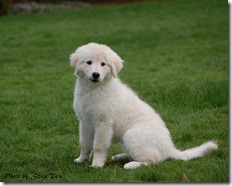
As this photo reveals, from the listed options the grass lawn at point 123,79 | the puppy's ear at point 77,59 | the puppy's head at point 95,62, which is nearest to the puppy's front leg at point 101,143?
the grass lawn at point 123,79

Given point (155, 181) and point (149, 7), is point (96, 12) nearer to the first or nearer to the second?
point (149, 7)

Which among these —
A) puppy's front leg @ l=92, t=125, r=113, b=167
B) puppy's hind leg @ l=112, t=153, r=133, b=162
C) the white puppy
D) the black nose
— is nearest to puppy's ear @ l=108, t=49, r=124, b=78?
the white puppy

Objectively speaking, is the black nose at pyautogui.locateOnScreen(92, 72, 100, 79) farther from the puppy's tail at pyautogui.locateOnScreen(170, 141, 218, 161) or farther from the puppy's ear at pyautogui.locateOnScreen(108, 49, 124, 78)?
the puppy's tail at pyautogui.locateOnScreen(170, 141, 218, 161)

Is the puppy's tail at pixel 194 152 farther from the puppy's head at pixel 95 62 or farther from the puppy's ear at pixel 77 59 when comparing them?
the puppy's ear at pixel 77 59

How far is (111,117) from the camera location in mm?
5297

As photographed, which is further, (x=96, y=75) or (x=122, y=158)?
(x=122, y=158)

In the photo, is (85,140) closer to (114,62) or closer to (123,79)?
(114,62)

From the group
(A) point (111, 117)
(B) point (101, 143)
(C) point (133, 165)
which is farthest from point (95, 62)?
(C) point (133, 165)

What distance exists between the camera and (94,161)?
17.6ft

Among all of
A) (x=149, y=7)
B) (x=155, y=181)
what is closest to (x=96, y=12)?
(x=149, y=7)

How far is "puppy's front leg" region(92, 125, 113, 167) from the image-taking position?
5273 millimetres

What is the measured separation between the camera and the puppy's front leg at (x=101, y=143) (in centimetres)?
527

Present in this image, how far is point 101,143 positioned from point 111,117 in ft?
0.89

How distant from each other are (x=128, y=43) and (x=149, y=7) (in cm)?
700
